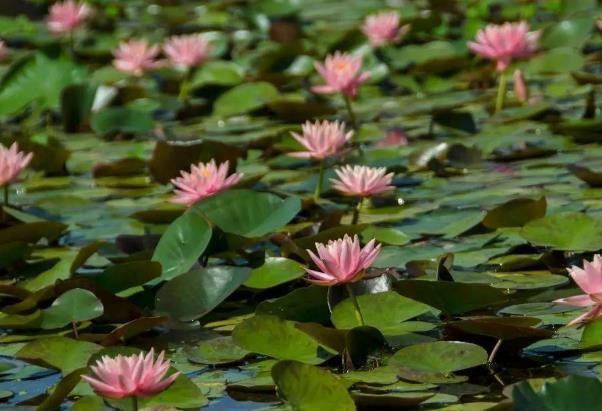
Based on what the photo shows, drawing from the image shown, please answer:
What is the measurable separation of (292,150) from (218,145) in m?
0.46

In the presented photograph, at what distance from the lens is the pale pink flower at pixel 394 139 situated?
4.40m

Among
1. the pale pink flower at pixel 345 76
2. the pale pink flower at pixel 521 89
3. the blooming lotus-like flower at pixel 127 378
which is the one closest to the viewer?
the blooming lotus-like flower at pixel 127 378

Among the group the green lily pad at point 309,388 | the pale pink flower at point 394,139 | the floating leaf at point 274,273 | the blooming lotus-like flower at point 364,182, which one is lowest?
the pale pink flower at point 394,139

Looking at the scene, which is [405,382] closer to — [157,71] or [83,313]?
[83,313]

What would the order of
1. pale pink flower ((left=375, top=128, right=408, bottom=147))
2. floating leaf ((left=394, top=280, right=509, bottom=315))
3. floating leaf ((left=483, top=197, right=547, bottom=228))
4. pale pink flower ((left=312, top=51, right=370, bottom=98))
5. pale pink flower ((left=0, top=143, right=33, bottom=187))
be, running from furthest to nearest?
1. pale pink flower ((left=375, top=128, right=408, bottom=147))
2. pale pink flower ((left=312, top=51, right=370, bottom=98))
3. pale pink flower ((left=0, top=143, right=33, bottom=187))
4. floating leaf ((left=483, top=197, right=547, bottom=228))
5. floating leaf ((left=394, top=280, right=509, bottom=315))

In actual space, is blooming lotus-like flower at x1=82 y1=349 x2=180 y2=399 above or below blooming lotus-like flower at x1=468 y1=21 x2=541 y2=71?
above

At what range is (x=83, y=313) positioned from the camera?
2.71m

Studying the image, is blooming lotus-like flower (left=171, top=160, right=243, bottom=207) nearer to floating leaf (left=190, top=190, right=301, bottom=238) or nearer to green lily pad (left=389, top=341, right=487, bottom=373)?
floating leaf (left=190, top=190, right=301, bottom=238)

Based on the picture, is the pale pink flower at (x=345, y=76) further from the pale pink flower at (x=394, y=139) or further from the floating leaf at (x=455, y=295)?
the floating leaf at (x=455, y=295)

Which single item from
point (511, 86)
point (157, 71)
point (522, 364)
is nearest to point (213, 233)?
point (522, 364)

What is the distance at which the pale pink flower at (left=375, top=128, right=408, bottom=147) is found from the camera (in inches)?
173

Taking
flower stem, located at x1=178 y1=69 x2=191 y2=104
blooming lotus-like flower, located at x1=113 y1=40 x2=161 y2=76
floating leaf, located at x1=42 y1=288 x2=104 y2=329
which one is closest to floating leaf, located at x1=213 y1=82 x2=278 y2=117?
flower stem, located at x1=178 y1=69 x2=191 y2=104

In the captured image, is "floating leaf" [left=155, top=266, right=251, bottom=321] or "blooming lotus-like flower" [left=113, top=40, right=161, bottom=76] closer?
"floating leaf" [left=155, top=266, right=251, bottom=321]

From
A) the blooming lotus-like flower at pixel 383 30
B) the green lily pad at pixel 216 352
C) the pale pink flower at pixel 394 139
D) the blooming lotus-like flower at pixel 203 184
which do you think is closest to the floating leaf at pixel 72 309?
the green lily pad at pixel 216 352
